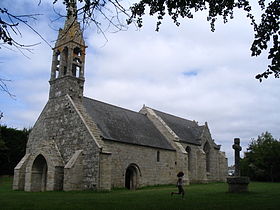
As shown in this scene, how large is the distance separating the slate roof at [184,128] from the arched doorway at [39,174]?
600 inches

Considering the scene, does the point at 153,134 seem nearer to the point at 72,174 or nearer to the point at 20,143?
the point at 72,174

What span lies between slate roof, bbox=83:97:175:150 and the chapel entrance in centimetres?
237

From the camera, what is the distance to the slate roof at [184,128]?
34.6 metres

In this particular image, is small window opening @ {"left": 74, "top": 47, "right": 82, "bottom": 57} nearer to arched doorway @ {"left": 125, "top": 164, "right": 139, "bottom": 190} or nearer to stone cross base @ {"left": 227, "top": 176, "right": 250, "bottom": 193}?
arched doorway @ {"left": 125, "top": 164, "right": 139, "bottom": 190}

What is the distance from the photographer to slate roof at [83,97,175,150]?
2481 cm

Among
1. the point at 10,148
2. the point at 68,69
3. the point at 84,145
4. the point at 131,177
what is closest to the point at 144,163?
the point at 131,177

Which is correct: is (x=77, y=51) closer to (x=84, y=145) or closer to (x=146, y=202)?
(x=84, y=145)

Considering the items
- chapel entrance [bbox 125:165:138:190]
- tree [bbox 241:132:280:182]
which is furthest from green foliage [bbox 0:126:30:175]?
tree [bbox 241:132:280:182]

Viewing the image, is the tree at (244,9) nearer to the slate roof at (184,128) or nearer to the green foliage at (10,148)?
the slate roof at (184,128)

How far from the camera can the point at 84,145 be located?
22422 mm

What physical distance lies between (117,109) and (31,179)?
1041 cm

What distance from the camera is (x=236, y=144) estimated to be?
20.0 meters

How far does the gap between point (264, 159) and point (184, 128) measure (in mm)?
11007

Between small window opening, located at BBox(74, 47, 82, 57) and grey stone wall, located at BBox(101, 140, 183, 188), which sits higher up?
small window opening, located at BBox(74, 47, 82, 57)
